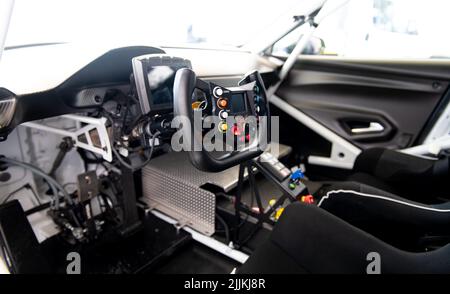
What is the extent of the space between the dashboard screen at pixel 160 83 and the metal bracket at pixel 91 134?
392 millimetres

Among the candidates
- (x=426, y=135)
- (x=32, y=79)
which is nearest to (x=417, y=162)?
(x=426, y=135)

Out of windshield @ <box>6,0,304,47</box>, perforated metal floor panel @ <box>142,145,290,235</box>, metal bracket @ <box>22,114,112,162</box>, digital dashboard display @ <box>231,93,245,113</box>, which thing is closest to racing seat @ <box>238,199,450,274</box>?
digital dashboard display @ <box>231,93,245,113</box>

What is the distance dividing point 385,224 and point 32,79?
4.09 ft

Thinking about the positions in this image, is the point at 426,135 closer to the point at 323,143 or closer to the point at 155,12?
the point at 323,143

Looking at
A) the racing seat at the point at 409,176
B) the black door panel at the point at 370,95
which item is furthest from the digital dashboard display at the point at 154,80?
the black door panel at the point at 370,95

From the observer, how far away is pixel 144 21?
1.68 m

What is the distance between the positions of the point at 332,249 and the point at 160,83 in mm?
740

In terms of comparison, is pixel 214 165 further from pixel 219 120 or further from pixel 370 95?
pixel 370 95

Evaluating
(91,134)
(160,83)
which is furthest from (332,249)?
(91,134)

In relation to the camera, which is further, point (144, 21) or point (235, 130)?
point (144, 21)

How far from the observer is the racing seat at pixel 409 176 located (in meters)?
1.35

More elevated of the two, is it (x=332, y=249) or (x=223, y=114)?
(x=223, y=114)

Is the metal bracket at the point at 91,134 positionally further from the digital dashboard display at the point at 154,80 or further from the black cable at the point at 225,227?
the black cable at the point at 225,227

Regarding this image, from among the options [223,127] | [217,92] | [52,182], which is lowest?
[52,182]
